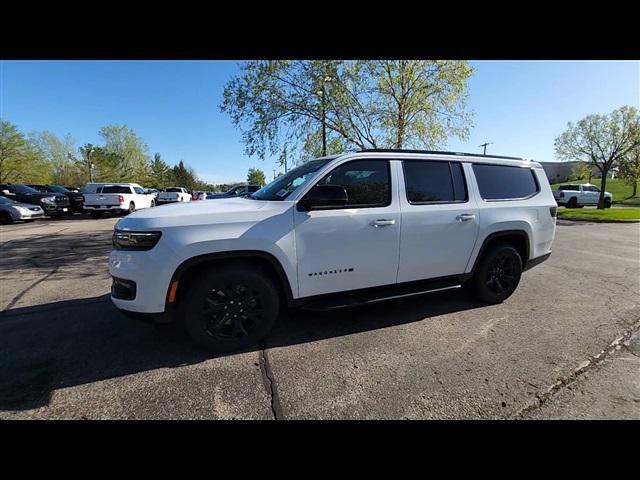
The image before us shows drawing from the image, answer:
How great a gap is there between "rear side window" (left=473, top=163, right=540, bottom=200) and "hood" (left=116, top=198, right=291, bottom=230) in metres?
2.79

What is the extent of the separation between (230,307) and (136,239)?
1056mm

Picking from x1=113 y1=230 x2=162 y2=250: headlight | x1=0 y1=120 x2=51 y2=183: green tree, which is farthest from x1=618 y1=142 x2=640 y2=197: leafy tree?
x1=0 y1=120 x2=51 y2=183: green tree

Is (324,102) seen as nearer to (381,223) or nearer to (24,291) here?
(381,223)

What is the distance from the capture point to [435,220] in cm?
362

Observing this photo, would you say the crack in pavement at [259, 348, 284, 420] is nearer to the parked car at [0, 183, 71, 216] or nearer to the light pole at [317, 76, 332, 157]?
the light pole at [317, 76, 332, 157]

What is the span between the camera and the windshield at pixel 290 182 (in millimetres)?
3352

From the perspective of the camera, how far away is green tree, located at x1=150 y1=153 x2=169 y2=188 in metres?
61.7

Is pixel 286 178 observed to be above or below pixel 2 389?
above

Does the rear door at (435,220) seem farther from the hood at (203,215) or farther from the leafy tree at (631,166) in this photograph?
the leafy tree at (631,166)
